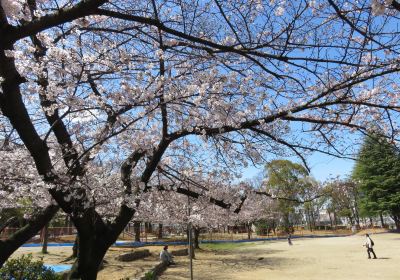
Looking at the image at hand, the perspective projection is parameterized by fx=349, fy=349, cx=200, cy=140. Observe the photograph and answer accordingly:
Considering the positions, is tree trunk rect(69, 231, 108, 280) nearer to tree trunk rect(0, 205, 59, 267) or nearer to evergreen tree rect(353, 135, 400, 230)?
tree trunk rect(0, 205, 59, 267)

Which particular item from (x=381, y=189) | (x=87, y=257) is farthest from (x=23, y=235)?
(x=381, y=189)

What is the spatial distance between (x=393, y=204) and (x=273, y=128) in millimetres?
36698

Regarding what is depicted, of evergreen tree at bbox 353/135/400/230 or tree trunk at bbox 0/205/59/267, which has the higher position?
evergreen tree at bbox 353/135/400/230

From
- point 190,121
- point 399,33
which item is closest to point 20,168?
point 190,121

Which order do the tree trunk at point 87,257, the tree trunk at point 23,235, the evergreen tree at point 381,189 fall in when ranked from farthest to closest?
the evergreen tree at point 381,189
the tree trunk at point 87,257
the tree trunk at point 23,235

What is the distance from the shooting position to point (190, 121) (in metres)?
5.72

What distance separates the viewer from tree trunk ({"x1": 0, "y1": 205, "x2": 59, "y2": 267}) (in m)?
5.08

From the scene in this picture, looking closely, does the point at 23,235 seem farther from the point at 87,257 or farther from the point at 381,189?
the point at 381,189

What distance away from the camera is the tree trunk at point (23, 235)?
5076mm

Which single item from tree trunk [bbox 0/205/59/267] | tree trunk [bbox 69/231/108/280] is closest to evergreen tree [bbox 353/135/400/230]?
tree trunk [bbox 69/231/108/280]

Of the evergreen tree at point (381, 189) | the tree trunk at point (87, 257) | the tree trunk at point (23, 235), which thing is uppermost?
the evergreen tree at point (381, 189)

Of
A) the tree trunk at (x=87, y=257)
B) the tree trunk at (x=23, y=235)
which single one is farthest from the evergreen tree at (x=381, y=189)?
the tree trunk at (x=23, y=235)

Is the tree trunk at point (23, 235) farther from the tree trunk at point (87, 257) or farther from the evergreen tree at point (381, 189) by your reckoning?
the evergreen tree at point (381, 189)

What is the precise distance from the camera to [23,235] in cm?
536
